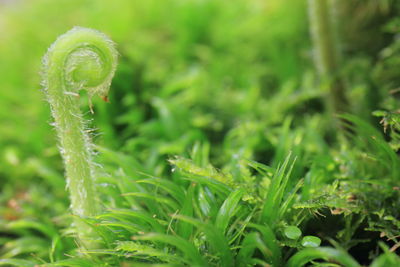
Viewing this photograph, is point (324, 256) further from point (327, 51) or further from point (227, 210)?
point (327, 51)

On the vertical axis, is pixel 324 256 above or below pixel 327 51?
below

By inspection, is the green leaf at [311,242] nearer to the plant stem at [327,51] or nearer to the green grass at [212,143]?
the green grass at [212,143]

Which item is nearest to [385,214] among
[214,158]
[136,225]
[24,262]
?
[136,225]

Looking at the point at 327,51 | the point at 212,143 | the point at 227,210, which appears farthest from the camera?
the point at 212,143

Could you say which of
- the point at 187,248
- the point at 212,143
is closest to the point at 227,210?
the point at 187,248

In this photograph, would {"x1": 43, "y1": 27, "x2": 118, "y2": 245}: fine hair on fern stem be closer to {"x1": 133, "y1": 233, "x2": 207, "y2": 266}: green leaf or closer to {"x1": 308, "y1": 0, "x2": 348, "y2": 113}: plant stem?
{"x1": 133, "y1": 233, "x2": 207, "y2": 266}: green leaf

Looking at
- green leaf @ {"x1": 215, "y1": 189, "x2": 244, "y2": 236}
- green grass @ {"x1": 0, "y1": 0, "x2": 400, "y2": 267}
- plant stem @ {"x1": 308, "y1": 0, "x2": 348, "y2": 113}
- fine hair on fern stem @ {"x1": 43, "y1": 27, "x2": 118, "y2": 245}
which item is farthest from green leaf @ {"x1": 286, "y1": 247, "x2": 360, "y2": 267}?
plant stem @ {"x1": 308, "y1": 0, "x2": 348, "y2": 113}

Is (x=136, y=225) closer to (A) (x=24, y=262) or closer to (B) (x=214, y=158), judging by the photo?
(A) (x=24, y=262)
